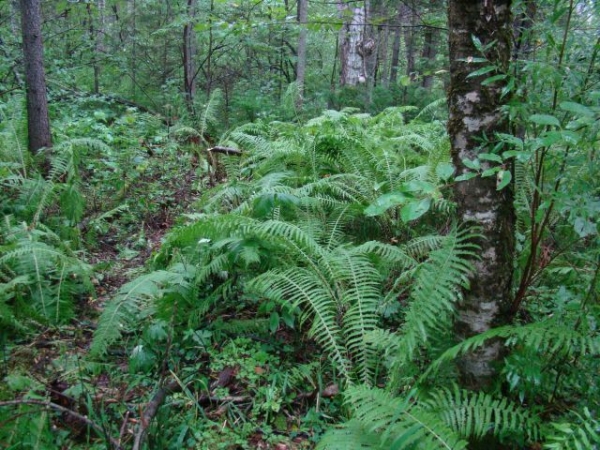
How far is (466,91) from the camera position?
2006 mm

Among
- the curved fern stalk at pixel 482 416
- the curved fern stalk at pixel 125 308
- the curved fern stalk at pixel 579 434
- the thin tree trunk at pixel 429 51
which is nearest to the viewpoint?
the curved fern stalk at pixel 579 434

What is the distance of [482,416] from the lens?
1821mm

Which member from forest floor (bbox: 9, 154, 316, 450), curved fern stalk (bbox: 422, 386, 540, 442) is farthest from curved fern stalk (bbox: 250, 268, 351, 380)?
curved fern stalk (bbox: 422, 386, 540, 442)

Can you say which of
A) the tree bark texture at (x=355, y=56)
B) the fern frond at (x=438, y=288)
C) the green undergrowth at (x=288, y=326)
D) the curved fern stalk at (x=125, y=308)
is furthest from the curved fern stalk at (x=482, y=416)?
the tree bark texture at (x=355, y=56)

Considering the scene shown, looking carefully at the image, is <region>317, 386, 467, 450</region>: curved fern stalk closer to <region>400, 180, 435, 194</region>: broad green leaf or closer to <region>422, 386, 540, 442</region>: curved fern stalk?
<region>422, 386, 540, 442</region>: curved fern stalk

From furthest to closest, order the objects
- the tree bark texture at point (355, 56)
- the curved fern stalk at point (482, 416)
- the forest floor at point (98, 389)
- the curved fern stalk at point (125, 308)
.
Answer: the tree bark texture at point (355, 56) → the curved fern stalk at point (125, 308) → the forest floor at point (98, 389) → the curved fern stalk at point (482, 416)

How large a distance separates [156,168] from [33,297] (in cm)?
355

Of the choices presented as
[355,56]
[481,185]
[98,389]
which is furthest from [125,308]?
[355,56]

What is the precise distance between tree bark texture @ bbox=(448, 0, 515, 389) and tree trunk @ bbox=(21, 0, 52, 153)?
204 inches

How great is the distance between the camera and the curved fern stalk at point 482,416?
5.89ft

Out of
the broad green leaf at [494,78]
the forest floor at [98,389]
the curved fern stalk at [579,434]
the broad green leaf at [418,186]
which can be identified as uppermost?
the broad green leaf at [494,78]

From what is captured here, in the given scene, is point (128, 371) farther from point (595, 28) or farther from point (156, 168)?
point (156, 168)

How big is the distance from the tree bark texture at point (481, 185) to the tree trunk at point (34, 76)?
204 inches

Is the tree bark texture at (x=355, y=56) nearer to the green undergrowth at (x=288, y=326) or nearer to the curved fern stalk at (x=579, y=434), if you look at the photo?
the green undergrowth at (x=288, y=326)
